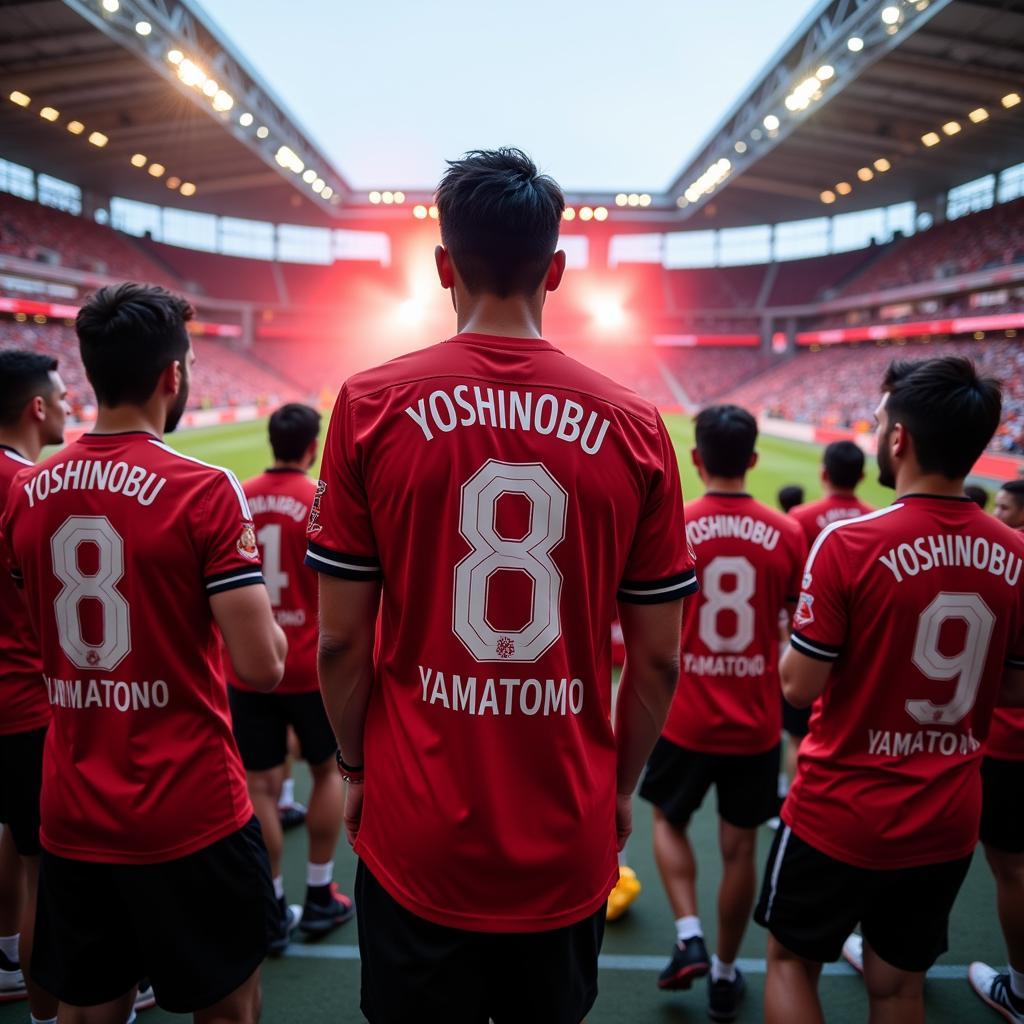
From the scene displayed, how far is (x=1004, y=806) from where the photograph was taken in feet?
9.51

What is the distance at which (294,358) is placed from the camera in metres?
50.8

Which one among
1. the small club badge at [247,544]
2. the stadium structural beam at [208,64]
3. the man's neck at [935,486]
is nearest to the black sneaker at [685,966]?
the man's neck at [935,486]

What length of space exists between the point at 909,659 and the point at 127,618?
Answer: 2.12 m

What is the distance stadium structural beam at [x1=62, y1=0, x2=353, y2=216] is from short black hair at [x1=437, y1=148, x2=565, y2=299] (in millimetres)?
23933

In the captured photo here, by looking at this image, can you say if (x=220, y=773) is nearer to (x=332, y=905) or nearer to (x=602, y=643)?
(x=602, y=643)

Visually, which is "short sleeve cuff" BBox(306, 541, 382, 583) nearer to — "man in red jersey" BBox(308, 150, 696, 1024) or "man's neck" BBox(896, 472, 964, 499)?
"man in red jersey" BBox(308, 150, 696, 1024)

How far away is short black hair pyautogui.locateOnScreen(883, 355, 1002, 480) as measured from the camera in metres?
2.06

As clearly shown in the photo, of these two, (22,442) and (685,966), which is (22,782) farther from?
(685,966)

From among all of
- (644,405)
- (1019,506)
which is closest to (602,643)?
(644,405)

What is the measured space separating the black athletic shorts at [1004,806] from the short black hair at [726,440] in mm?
1535

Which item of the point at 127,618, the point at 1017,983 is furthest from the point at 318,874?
the point at 1017,983

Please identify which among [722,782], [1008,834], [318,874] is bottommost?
[318,874]

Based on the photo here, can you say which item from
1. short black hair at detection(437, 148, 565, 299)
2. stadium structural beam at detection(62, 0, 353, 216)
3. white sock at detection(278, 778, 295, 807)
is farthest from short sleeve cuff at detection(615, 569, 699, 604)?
stadium structural beam at detection(62, 0, 353, 216)

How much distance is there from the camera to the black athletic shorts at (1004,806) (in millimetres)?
2881
